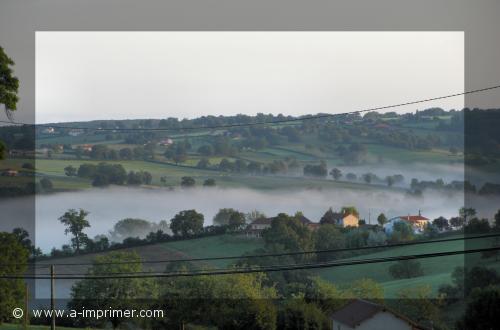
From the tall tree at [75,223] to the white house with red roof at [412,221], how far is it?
24.6 meters

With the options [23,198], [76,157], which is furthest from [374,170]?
[23,198]

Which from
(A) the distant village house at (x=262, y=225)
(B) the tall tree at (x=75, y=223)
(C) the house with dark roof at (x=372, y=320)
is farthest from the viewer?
(A) the distant village house at (x=262, y=225)

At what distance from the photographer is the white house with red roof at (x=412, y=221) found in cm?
6914

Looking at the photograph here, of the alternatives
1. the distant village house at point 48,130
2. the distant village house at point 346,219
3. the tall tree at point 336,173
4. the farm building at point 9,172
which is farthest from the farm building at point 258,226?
the farm building at point 9,172

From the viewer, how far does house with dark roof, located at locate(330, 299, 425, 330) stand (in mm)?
36500

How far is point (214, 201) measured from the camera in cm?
7325

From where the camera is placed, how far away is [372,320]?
3722 cm

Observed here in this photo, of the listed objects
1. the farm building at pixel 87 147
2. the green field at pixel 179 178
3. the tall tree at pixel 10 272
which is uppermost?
the farm building at pixel 87 147

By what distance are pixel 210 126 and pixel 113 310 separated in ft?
123

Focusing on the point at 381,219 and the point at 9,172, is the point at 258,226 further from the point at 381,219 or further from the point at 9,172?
the point at 9,172

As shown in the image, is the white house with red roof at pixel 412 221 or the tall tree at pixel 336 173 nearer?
the white house with red roof at pixel 412 221

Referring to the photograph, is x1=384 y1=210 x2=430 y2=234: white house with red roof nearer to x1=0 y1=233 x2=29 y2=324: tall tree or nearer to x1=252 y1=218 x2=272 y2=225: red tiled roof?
x1=252 y1=218 x2=272 y2=225: red tiled roof

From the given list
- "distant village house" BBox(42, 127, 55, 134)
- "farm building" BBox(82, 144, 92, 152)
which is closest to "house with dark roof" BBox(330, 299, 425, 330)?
"distant village house" BBox(42, 127, 55, 134)

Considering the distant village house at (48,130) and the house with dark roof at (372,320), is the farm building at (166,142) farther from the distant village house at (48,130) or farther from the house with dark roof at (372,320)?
the house with dark roof at (372,320)
